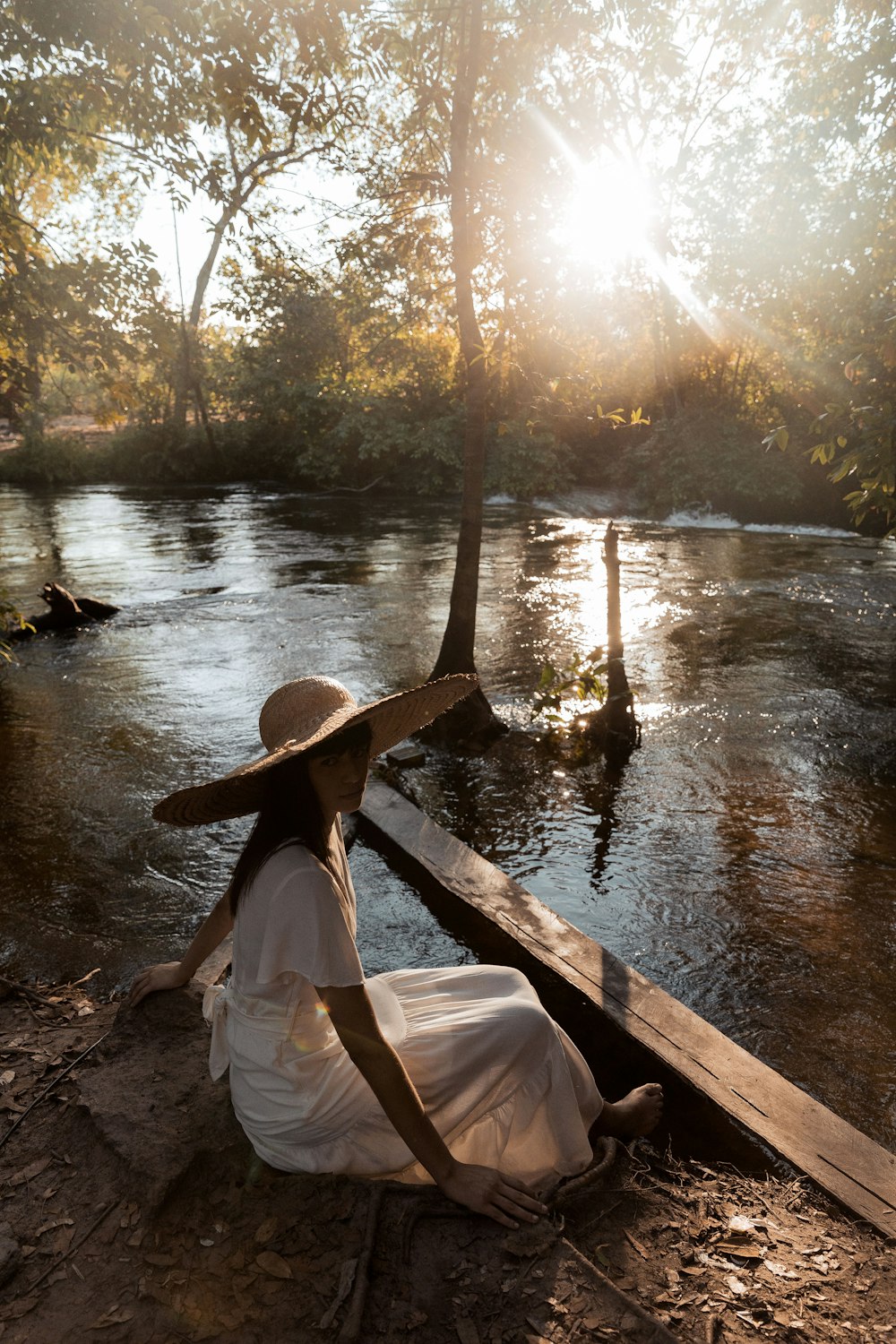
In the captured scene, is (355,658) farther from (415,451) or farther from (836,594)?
(415,451)

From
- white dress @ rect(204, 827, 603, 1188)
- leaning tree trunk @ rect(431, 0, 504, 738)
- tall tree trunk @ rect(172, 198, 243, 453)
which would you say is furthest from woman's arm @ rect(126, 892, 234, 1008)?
tall tree trunk @ rect(172, 198, 243, 453)

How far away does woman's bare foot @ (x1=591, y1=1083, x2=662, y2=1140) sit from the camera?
282 cm

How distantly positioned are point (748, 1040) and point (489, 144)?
7.20m

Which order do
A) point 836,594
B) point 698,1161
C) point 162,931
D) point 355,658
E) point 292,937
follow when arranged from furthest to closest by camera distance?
point 836,594 < point 355,658 < point 162,931 < point 698,1161 < point 292,937

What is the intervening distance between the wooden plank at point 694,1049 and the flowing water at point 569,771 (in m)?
0.42

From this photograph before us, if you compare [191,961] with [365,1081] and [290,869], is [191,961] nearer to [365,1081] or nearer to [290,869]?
[365,1081]

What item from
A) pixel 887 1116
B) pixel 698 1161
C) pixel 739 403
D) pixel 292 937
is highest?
pixel 739 403

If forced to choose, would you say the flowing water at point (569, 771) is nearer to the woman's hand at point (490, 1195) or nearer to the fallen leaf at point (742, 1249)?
the fallen leaf at point (742, 1249)

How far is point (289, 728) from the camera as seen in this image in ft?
8.10

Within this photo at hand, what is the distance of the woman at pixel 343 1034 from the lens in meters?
2.22

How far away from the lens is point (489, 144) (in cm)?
759

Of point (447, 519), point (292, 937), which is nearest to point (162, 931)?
point (292, 937)

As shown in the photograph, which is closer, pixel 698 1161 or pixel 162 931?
pixel 698 1161

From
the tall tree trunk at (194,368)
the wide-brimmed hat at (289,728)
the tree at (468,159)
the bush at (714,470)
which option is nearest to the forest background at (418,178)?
the tree at (468,159)
